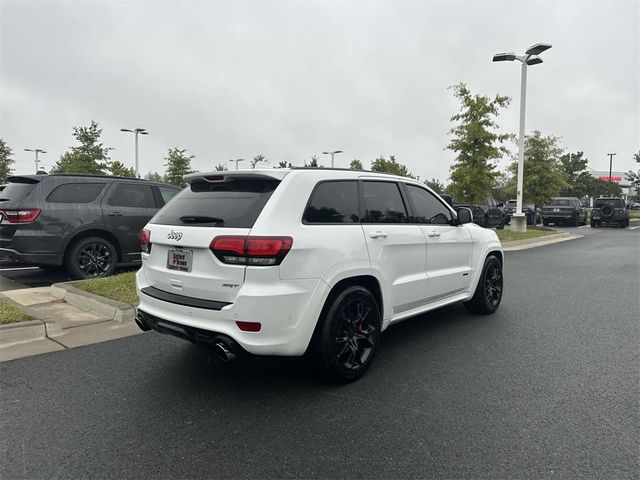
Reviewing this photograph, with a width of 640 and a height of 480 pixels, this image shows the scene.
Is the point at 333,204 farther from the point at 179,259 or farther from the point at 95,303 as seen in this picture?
the point at 95,303

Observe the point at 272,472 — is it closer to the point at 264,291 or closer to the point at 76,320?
the point at 264,291

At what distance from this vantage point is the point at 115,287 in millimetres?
6238

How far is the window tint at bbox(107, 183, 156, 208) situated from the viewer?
7996 mm

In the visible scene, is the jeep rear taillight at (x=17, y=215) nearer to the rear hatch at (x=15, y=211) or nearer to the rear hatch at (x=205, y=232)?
the rear hatch at (x=15, y=211)

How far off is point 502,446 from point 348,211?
206 cm

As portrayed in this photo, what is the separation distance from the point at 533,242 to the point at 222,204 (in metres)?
16.3

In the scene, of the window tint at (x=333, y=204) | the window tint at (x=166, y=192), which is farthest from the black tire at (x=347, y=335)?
the window tint at (x=166, y=192)

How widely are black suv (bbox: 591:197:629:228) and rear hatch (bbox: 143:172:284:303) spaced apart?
3005 centimetres

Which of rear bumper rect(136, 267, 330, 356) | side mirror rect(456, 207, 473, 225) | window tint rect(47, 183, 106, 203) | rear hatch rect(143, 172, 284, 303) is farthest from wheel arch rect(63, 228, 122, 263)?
side mirror rect(456, 207, 473, 225)

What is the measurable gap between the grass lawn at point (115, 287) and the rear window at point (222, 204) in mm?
2282

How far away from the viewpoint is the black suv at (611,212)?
27.5 m

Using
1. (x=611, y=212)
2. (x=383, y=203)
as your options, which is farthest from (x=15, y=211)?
(x=611, y=212)

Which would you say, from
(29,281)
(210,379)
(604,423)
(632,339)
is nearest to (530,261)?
(632,339)

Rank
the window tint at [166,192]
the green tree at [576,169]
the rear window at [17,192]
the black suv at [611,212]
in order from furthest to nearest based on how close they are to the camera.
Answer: the green tree at [576,169] → the black suv at [611,212] → the window tint at [166,192] → the rear window at [17,192]
